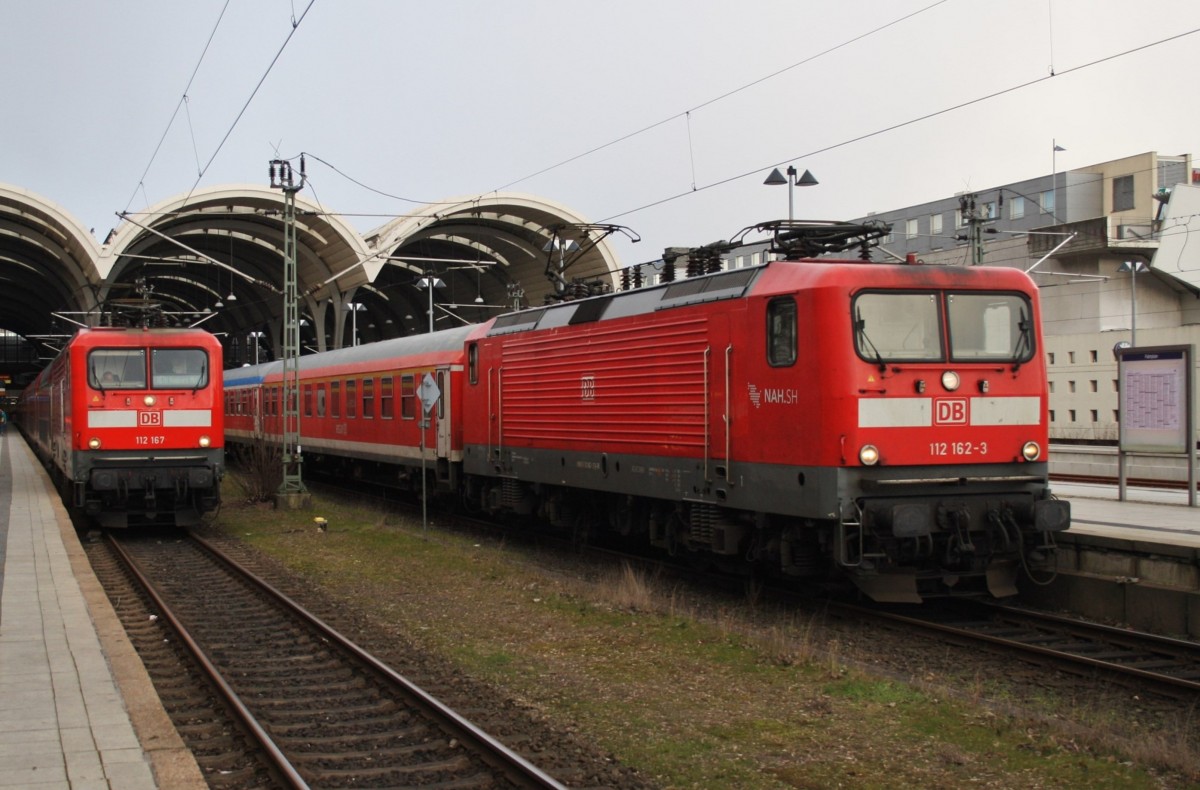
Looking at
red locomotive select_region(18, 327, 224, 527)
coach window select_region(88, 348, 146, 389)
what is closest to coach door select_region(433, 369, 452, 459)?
red locomotive select_region(18, 327, 224, 527)

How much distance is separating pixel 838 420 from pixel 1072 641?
2.80m

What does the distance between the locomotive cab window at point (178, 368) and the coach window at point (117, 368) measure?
0.60 ft

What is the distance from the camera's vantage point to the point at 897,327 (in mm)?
10648


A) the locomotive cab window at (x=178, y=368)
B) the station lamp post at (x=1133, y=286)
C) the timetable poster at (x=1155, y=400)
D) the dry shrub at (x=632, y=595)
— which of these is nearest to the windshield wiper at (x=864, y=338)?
the dry shrub at (x=632, y=595)

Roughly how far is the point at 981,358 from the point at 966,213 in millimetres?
17226

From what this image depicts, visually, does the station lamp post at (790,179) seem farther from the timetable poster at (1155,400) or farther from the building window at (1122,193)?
the building window at (1122,193)

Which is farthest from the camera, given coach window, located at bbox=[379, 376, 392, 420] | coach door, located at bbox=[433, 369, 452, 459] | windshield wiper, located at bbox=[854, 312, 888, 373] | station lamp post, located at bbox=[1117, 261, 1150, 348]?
station lamp post, located at bbox=[1117, 261, 1150, 348]

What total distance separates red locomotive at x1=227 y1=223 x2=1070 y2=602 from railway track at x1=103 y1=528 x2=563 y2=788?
4.22 metres

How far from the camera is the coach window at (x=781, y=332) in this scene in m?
10.8

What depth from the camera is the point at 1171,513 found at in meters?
14.0

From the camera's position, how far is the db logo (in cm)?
1050

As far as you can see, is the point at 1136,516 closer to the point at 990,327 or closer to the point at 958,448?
the point at 990,327

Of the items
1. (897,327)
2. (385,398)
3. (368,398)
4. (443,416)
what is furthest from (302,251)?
(897,327)

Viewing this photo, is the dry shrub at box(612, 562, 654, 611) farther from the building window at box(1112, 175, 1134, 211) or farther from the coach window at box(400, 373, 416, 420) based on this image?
the building window at box(1112, 175, 1134, 211)
